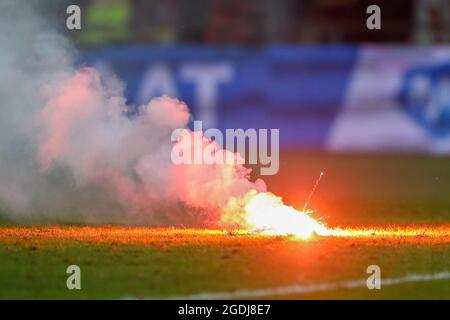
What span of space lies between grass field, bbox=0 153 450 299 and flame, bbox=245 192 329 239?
0.40m

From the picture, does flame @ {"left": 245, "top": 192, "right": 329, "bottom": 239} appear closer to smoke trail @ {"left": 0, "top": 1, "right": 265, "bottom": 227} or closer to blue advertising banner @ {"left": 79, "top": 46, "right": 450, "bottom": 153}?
smoke trail @ {"left": 0, "top": 1, "right": 265, "bottom": 227}

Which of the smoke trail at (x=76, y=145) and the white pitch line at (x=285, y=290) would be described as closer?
the white pitch line at (x=285, y=290)

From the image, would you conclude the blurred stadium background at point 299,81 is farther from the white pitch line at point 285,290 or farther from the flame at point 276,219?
the white pitch line at point 285,290

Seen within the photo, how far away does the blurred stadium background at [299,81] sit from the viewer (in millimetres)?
21266

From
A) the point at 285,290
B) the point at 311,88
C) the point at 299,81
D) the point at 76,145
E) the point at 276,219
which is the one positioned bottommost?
the point at 285,290

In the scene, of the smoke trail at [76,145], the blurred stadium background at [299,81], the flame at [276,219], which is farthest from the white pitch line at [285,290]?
the blurred stadium background at [299,81]

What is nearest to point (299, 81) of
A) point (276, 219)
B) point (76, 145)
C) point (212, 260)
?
point (76, 145)

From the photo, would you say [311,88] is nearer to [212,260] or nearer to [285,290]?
[212,260]

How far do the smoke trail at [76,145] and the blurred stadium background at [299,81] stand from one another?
724cm

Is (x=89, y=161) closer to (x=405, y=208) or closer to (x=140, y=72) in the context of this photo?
(x=405, y=208)

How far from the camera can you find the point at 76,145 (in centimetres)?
1318

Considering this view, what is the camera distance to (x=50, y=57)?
44.8ft

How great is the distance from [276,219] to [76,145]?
2841mm
